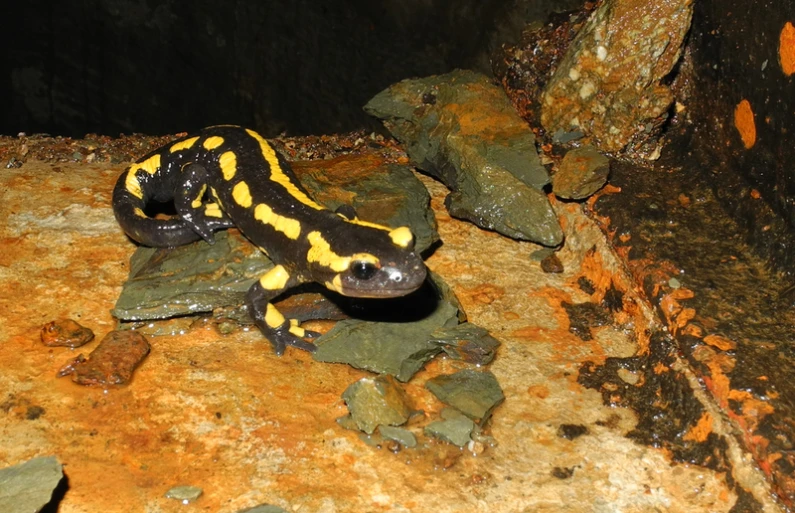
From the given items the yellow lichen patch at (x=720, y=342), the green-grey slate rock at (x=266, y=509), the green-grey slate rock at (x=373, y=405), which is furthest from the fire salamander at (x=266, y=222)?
the yellow lichen patch at (x=720, y=342)

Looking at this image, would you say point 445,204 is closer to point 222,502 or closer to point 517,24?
point 517,24

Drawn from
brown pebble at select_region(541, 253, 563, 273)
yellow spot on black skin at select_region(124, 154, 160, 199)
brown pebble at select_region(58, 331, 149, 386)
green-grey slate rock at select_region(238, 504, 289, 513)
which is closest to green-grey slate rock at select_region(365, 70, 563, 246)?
brown pebble at select_region(541, 253, 563, 273)

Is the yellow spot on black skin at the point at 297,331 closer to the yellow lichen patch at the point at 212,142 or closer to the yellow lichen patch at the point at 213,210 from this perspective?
the yellow lichen patch at the point at 213,210

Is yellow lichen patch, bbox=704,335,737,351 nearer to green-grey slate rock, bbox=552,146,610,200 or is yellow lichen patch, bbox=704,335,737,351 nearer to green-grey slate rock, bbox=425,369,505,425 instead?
green-grey slate rock, bbox=425,369,505,425

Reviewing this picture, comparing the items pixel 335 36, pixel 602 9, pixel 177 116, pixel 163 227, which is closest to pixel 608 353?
pixel 602 9

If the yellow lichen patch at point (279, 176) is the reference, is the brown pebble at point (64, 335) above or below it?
below
